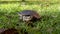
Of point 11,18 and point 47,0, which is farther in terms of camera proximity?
point 47,0

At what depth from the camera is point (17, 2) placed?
756 centimetres

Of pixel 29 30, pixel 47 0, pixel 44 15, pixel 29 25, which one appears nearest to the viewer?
pixel 29 30

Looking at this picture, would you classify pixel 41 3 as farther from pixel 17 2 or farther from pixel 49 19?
pixel 49 19

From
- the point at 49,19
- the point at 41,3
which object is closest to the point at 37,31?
the point at 49,19

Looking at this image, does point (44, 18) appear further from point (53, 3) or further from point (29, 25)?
point (53, 3)

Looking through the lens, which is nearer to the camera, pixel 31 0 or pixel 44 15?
pixel 44 15

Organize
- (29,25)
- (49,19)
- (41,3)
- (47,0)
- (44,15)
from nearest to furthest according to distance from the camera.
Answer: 1. (29,25)
2. (49,19)
3. (44,15)
4. (41,3)
5. (47,0)

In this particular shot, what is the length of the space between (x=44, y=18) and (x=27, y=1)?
2.56 m

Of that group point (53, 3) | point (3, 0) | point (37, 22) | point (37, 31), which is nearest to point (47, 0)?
point (53, 3)

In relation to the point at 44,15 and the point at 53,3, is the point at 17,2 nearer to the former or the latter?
the point at 53,3

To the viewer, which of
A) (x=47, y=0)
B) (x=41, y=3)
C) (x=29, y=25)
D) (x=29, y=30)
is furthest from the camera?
(x=47, y=0)

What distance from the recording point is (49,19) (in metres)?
5.20

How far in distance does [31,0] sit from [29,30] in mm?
3627

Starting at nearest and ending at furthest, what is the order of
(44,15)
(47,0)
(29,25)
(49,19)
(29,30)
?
(29,30)
(29,25)
(49,19)
(44,15)
(47,0)
